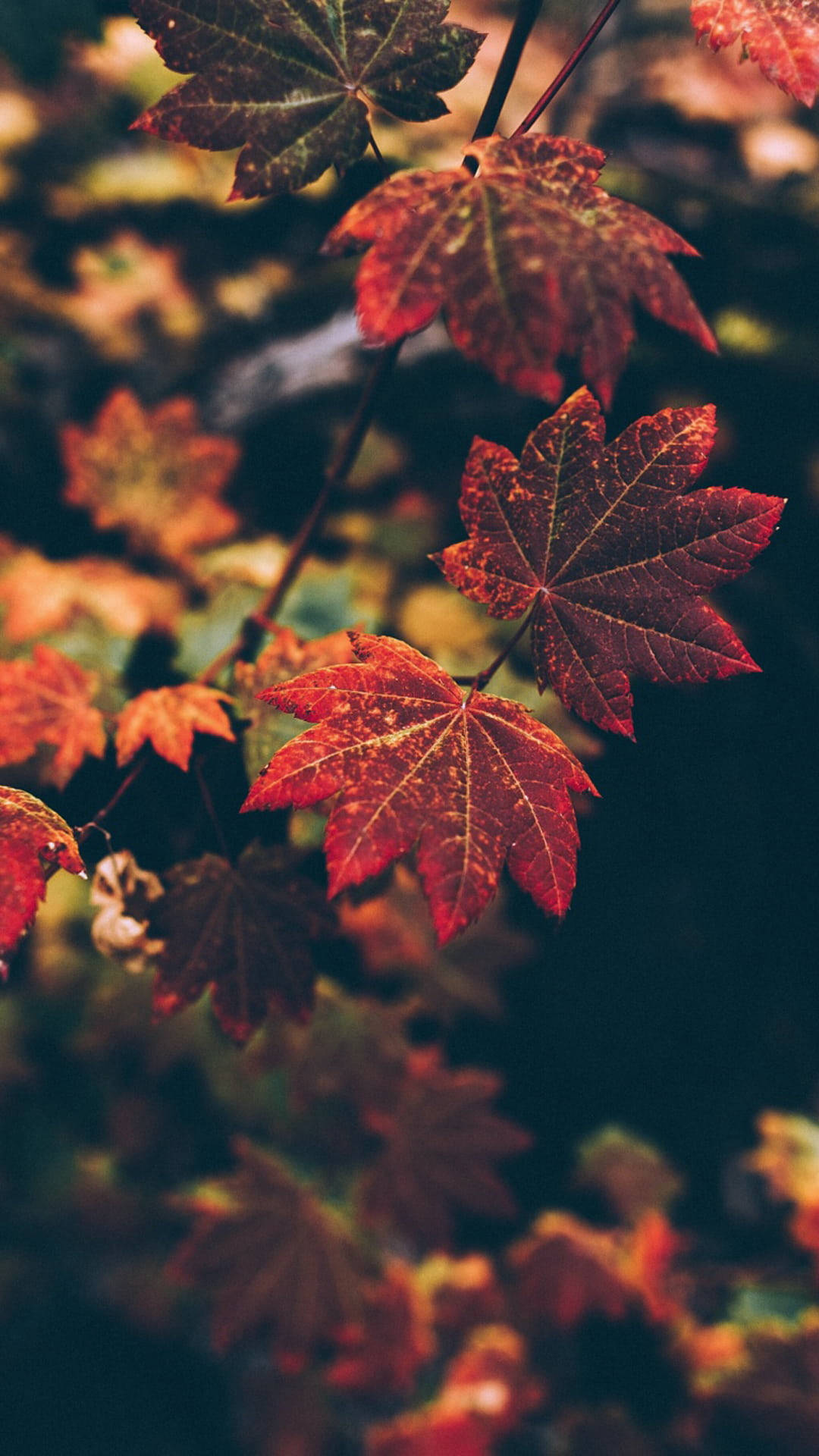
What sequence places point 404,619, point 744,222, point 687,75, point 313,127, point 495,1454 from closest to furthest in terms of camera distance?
point 313,127 < point 404,619 < point 495,1454 < point 744,222 < point 687,75

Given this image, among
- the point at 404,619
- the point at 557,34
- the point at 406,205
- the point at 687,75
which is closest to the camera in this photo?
the point at 406,205

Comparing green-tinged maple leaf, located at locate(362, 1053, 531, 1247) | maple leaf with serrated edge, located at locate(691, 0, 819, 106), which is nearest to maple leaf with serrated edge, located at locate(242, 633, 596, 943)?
maple leaf with serrated edge, located at locate(691, 0, 819, 106)

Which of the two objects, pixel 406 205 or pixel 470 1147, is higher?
pixel 406 205

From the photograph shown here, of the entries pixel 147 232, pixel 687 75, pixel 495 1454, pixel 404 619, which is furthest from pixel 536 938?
pixel 687 75

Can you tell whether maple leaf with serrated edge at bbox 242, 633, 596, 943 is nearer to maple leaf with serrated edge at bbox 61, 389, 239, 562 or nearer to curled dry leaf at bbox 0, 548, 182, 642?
curled dry leaf at bbox 0, 548, 182, 642

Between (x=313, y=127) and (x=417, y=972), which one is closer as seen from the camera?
(x=313, y=127)

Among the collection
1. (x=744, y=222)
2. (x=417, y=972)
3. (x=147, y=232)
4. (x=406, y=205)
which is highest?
(x=744, y=222)

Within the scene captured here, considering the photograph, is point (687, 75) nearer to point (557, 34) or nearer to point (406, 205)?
point (557, 34)
